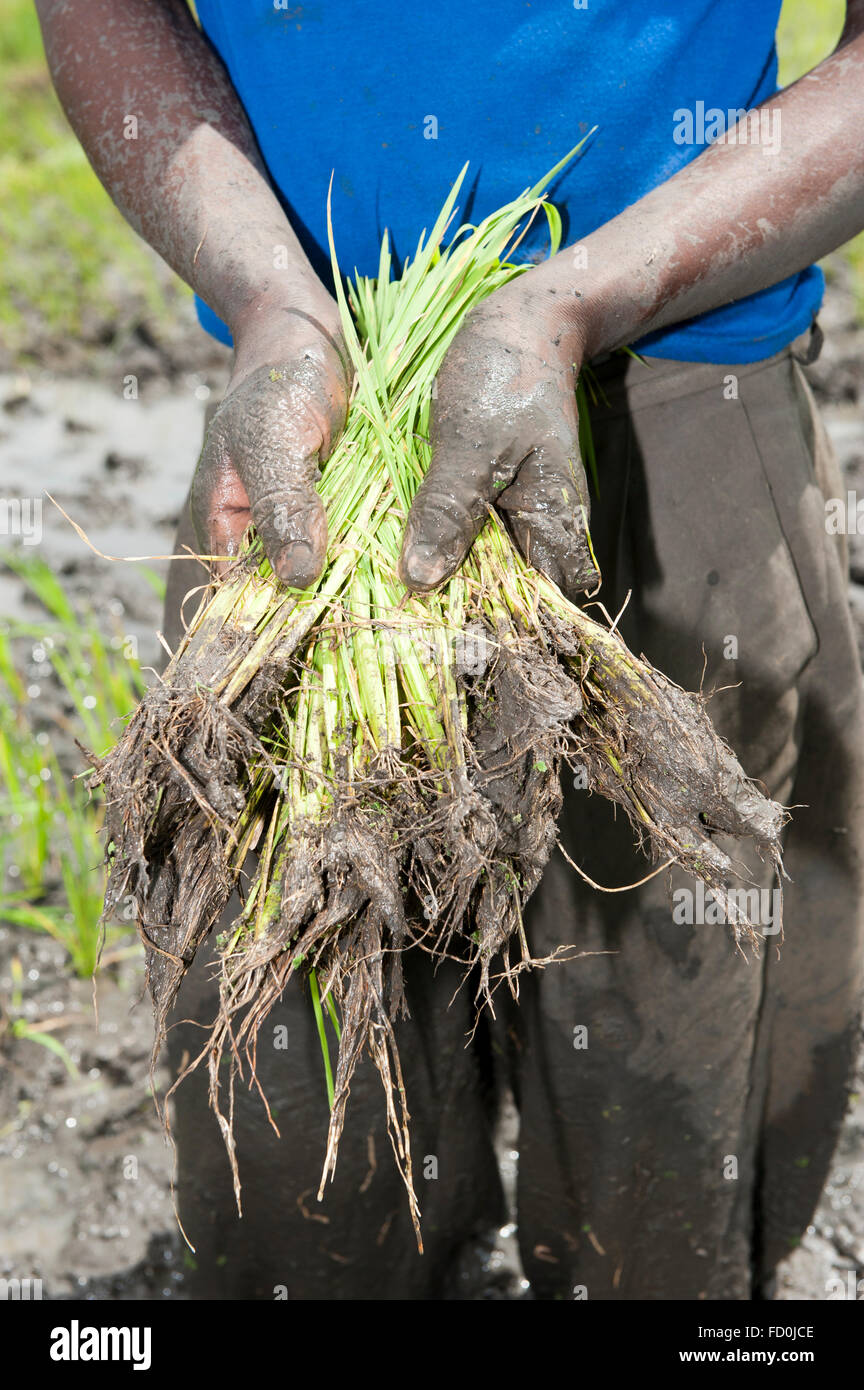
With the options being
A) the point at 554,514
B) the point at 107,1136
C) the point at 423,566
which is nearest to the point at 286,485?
the point at 423,566

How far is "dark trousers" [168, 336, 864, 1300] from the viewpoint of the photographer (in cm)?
158

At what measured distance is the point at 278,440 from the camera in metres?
1.27

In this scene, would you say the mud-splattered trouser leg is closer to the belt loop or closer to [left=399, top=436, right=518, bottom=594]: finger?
the belt loop

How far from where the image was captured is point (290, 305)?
1376 mm

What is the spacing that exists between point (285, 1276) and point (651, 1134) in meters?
0.62

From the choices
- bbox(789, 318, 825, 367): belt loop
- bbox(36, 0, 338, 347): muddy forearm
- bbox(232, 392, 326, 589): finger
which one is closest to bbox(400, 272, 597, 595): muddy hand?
bbox(232, 392, 326, 589): finger

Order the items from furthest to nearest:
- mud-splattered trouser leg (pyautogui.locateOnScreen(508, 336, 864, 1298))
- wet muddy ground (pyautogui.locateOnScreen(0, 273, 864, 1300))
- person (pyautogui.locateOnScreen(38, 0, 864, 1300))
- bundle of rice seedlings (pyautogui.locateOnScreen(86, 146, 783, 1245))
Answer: wet muddy ground (pyautogui.locateOnScreen(0, 273, 864, 1300)) < mud-splattered trouser leg (pyautogui.locateOnScreen(508, 336, 864, 1298)) < person (pyautogui.locateOnScreen(38, 0, 864, 1300)) < bundle of rice seedlings (pyautogui.locateOnScreen(86, 146, 783, 1245))

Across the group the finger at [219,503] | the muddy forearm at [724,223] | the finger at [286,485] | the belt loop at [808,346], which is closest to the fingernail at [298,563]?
the finger at [286,485]

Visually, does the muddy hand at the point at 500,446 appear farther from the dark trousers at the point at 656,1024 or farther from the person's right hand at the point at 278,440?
the dark trousers at the point at 656,1024

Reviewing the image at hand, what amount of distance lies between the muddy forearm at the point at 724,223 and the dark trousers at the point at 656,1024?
0.58ft

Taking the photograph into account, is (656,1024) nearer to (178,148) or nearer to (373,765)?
(373,765)

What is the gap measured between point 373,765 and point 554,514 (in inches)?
13.0

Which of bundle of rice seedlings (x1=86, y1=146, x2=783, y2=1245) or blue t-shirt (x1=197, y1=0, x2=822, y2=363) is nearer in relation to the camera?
bundle of rice seedlings (x1=86, y1=146, x2=783, y2=1245)

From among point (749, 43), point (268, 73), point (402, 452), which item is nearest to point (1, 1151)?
point (402, 452)
